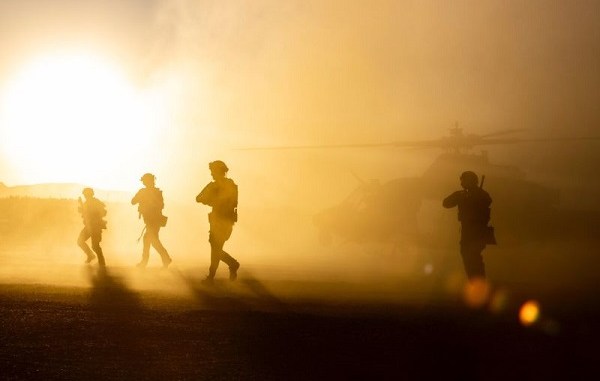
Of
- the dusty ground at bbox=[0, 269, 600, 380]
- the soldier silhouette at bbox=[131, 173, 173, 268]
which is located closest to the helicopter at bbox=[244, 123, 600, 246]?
the soldier silhouette at bbox=[131, 173, 173, 268]

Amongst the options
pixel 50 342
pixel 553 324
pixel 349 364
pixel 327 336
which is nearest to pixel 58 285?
pixel 50 342

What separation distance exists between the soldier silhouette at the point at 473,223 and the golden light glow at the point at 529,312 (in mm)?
951

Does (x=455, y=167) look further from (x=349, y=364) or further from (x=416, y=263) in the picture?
(x=349, y=364)

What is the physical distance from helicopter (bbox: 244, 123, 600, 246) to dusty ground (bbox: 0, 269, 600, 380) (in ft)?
33.8

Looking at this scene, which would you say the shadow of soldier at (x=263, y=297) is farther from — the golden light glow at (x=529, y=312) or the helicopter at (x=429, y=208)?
the helicopter at (x=429, y=208)

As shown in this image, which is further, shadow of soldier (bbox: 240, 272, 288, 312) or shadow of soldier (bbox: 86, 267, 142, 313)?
shadow of soldier (bbox: 240, 272, 288, 312)

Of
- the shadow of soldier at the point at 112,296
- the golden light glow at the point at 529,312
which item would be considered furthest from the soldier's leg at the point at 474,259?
the shadow of soldier at the point at 112,296

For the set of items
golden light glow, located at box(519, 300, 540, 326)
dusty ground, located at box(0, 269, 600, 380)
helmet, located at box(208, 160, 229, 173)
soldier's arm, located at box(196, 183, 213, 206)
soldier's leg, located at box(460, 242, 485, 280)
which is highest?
helmet, located at box(208, 160, 229, 173)

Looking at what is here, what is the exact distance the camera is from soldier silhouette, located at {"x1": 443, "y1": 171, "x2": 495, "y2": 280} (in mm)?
8648

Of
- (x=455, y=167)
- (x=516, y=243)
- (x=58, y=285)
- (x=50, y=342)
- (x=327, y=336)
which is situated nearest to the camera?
(x=50, y=342)

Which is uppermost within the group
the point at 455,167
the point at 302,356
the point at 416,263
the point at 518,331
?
the point at 455,167

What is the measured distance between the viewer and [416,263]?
18.0 metres

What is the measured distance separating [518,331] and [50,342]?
13.4 ft

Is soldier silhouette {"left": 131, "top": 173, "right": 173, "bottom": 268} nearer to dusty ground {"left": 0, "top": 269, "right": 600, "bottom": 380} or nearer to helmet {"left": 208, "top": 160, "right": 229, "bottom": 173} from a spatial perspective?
helmet {"left": 208, "top": 160, "right": 229, "bottom": 173}
